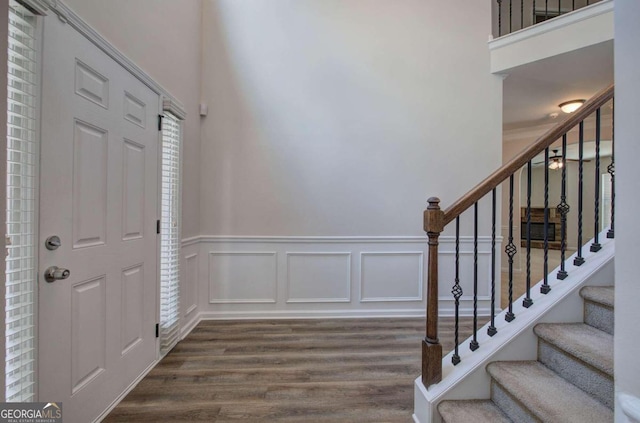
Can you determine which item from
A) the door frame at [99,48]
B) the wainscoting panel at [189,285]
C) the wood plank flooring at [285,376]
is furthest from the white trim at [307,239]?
the wood plank flooring at [285,376]

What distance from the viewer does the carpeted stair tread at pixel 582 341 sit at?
3.76 feet

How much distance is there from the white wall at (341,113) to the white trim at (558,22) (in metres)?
0.19

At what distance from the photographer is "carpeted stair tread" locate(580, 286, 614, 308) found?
1.35 metres

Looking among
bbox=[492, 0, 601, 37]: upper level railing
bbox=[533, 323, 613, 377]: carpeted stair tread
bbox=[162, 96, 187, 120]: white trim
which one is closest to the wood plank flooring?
bbox=[533, 323, 613, 377]: carpeted stair tread

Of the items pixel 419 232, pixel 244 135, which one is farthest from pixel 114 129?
pixel 419 232

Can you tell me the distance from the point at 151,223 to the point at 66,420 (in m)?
1.14

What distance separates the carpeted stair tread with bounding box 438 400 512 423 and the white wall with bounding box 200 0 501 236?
5.99 ft

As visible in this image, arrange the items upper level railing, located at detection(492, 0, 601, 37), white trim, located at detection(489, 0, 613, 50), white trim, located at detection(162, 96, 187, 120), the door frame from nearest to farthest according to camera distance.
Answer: the door frame < white trim, located at detection(162, 96, 187, 120) < white trim, located at detection(489, 0, 613, 50) < upper level railing, located at detection(492, 0, 601, 37)

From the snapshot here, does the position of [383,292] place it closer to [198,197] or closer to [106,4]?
[198,197]

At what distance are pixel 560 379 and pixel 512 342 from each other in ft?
0.72

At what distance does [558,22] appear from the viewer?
2775mm

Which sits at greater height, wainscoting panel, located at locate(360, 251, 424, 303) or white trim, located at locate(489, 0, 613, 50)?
white trim, located at locate(489, 0, 613, 50)

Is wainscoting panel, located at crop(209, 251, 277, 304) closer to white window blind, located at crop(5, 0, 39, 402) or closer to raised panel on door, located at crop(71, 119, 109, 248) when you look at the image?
raised panel on door, located at crop(71, 119, 109, 248)

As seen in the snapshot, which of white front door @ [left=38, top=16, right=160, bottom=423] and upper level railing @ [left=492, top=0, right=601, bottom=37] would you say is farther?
upper level railing @ [left=492, top=0, right=601, bottom=37]
